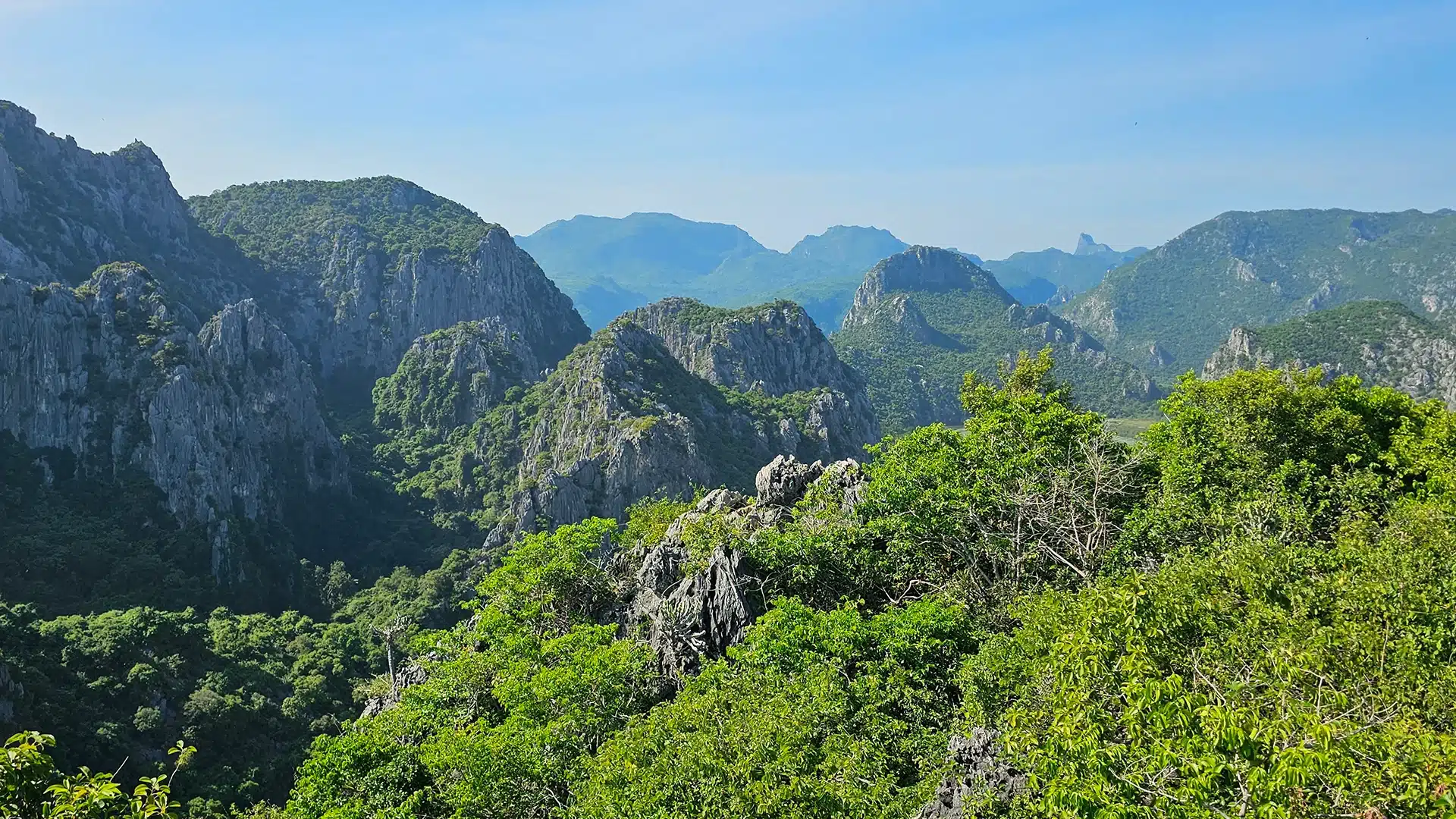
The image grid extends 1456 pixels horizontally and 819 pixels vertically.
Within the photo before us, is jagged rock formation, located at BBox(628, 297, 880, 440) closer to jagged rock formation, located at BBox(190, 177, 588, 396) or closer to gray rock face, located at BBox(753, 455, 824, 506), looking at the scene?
jagged rock formation, located at BBox(190, 177, 588, 396)

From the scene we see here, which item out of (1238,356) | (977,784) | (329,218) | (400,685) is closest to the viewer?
(977,784)

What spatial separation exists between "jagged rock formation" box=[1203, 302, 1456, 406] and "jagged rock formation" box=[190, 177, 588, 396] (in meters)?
127

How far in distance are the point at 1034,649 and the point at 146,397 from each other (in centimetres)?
9482

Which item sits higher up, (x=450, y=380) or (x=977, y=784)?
(x=450, y=380)

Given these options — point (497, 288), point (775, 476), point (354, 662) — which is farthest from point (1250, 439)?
point (497, 288)

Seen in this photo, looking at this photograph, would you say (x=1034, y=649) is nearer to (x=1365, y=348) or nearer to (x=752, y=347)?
(x=752, y=347)

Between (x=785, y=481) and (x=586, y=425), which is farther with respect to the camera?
(x=586, y=425)

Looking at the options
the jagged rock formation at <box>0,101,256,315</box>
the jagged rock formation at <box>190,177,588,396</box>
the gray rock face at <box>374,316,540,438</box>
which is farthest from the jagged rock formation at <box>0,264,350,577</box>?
the jagged rock formation at <box>190,177,588,396</box>

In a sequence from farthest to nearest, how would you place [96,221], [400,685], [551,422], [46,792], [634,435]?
1. [96,221]
2. [551,422]
3. [634,435]
4. [400,685]
5. [46,792]

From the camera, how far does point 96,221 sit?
115938mm

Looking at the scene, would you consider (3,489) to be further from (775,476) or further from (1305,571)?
(1305,571)

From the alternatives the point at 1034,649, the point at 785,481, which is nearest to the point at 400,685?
the point at 785,481

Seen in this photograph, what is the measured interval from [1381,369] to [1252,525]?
528ft

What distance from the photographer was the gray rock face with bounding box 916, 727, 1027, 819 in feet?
37.4
